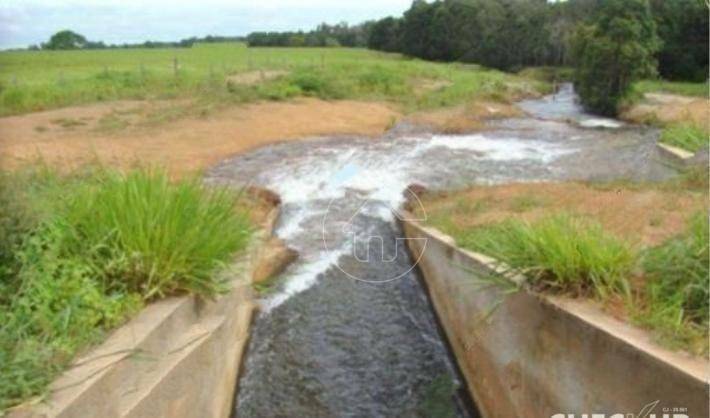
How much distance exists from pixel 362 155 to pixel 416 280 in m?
5.77

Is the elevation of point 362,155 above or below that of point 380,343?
above

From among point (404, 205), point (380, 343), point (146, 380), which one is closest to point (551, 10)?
point (404, 205)

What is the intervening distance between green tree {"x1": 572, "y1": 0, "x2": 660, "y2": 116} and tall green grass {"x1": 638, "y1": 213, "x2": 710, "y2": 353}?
20009 mm

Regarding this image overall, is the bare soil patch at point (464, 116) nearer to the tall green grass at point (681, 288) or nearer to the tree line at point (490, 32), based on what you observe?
the tree line at point (490, 32)

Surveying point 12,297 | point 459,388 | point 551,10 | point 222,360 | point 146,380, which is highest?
point 551,10

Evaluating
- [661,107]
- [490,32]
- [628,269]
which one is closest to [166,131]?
[628,269]

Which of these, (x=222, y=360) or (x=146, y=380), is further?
(x=222, y=360)

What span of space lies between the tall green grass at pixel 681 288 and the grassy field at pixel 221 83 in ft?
43.5

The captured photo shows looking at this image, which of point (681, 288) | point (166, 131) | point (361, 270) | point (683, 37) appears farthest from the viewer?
point (683, 37)

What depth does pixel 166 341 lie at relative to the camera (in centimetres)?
401

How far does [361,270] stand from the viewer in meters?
7.80

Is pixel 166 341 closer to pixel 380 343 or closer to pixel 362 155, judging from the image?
pixel 380 343

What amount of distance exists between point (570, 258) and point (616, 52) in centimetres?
2046

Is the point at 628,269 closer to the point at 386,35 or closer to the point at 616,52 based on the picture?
the point at 616,52
